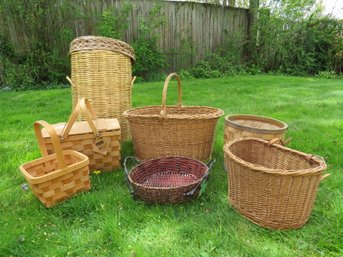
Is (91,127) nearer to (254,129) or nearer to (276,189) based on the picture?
(254,129)

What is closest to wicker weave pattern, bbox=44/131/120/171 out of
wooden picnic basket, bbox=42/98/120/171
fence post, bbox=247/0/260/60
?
wooden picnic basket, bbox=42/98/120/171

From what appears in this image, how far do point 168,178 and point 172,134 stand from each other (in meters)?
0.34

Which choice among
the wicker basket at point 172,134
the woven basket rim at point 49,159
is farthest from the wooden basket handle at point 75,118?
the wicker basket at point 172,134

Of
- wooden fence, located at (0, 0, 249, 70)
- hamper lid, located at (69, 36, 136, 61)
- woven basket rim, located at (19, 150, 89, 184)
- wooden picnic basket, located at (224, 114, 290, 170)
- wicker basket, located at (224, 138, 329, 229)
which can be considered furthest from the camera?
wooden fence, located at (0, 0, 249, 70)

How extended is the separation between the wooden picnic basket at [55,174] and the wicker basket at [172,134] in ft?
1.73

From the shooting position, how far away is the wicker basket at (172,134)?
2.05 metres

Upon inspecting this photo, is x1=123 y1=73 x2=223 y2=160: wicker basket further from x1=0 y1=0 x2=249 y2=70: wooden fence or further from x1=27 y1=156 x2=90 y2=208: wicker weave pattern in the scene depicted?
x1=0 y1=0 x2=249 y2=70: wooden fence

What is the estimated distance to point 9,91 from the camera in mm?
5078

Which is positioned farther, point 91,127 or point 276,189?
point 91,127

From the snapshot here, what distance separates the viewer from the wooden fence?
5.55m

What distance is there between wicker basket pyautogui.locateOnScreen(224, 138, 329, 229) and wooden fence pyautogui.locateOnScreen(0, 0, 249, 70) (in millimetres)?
5147

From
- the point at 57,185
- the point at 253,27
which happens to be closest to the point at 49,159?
the point at 57,185

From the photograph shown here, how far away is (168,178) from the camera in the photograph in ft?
6.54

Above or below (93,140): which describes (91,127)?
above
